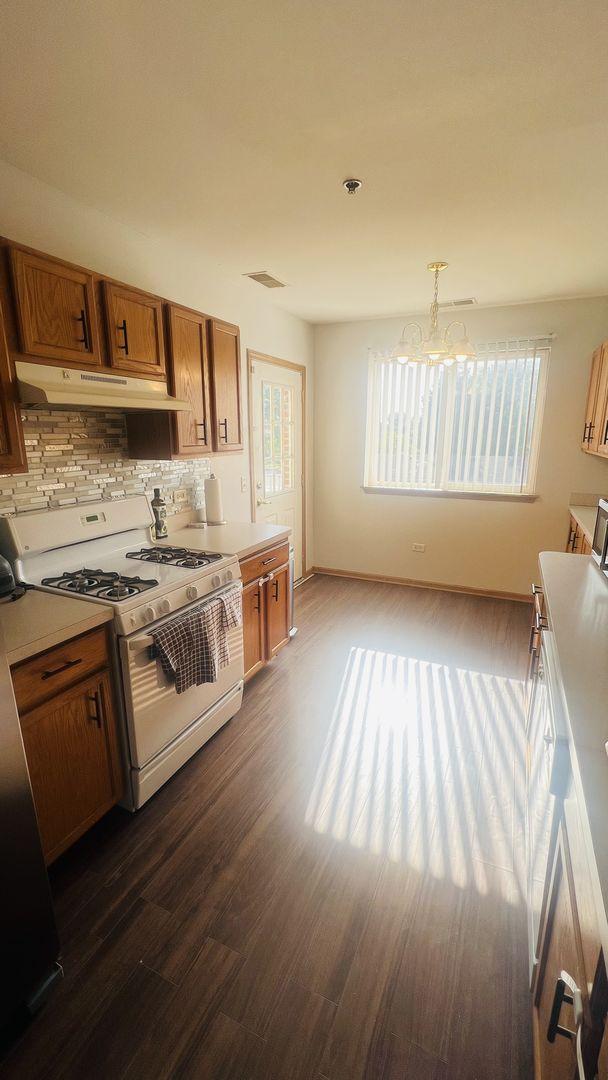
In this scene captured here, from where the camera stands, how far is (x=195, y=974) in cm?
140

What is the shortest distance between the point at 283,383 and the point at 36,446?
264 centimetres

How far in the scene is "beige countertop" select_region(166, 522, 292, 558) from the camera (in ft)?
8.60

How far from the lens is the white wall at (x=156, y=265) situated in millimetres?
1981

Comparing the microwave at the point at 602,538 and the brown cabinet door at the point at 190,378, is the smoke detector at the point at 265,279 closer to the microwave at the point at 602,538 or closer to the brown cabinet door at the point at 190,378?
the brown cabinet door at the point at 190,378

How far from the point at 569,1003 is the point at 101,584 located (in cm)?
189

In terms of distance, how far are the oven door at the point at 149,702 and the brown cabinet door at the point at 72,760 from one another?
0.26ft

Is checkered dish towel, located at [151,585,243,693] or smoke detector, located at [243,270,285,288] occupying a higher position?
smoke detector, located at [243,270,285,288]

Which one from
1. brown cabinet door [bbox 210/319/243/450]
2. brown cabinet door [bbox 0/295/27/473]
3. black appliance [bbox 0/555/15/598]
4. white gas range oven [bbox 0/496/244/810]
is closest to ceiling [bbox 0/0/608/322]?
brown cabinet door [bbox 210/319/243/450]

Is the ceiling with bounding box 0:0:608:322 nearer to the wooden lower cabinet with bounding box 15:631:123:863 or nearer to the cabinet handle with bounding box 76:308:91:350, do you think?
the cabinet handle with bounding box 76:308:91:350

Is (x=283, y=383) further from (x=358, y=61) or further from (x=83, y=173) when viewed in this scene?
(x=358, y=61)

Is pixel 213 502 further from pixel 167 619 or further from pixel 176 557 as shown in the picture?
pixel 167 619

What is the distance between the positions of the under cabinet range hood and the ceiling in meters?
0.83

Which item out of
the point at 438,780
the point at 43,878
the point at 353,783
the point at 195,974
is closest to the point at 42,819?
the point at 43,878

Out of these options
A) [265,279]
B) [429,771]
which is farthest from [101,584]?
[265,279]
